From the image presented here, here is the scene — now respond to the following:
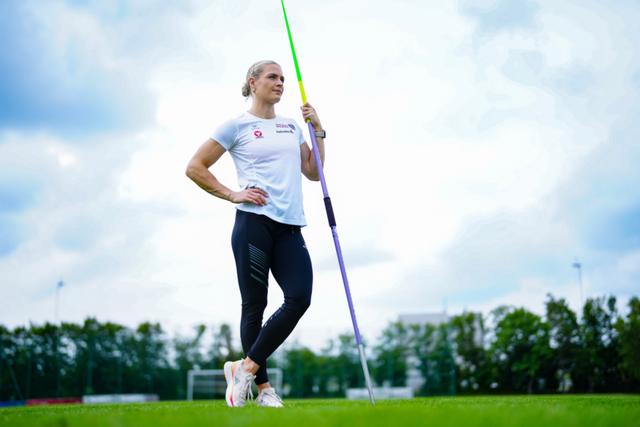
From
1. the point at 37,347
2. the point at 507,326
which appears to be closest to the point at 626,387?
the point at 507,326

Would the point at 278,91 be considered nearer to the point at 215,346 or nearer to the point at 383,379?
the point at 383,379

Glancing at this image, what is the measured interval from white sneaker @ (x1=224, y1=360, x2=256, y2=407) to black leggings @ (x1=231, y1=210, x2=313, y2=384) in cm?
11

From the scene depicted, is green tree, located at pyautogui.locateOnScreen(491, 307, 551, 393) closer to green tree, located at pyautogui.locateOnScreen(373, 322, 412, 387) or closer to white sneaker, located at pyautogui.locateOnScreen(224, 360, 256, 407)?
green tree, located at pyautogui.locateOnScreen(373, 322, 412, 387)

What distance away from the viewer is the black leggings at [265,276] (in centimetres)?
407

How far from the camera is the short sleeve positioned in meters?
4.37

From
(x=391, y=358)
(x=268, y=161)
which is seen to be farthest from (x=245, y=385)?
(x=391, y=358)

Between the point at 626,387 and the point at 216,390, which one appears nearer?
the point at 216,390

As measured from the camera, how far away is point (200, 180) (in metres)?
4.38

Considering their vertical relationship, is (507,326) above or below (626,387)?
above

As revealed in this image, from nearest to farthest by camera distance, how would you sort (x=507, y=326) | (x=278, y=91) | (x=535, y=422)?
(x=535, y=422) < (x=278, y=91) < (x=507, y=326)

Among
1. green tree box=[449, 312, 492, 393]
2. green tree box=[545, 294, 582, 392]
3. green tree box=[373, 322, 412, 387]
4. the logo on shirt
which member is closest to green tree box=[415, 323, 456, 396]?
green tree box=[373, 322, 412, 387]

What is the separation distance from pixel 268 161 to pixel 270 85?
529 millimetres

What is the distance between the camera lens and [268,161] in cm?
434

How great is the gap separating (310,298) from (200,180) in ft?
3.46
